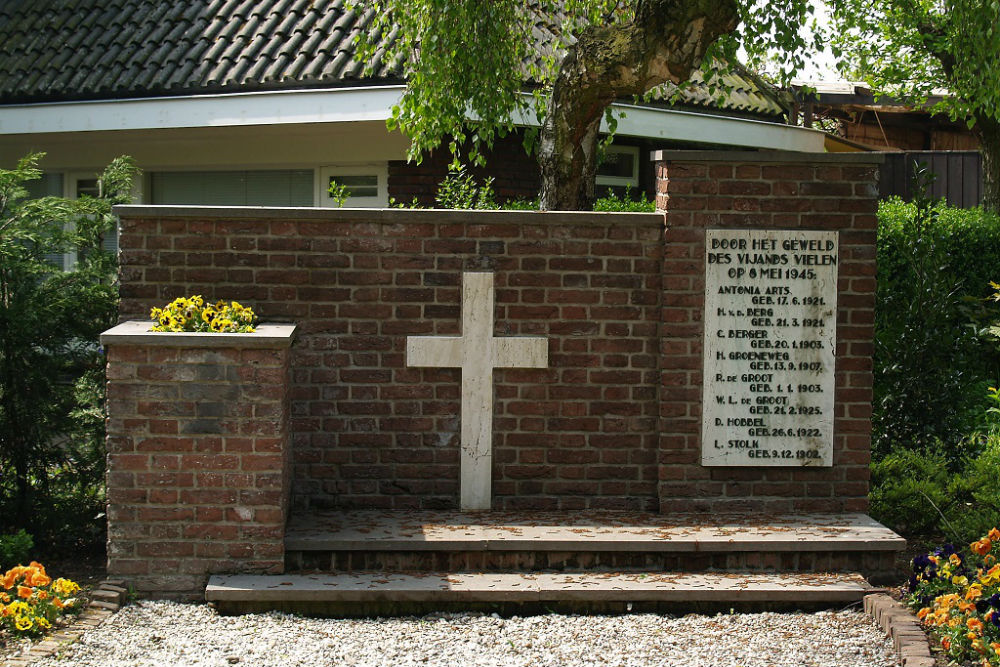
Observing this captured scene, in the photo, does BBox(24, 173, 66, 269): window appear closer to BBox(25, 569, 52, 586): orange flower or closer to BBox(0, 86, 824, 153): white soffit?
BBox(0, 86, 824, 153): white soffit

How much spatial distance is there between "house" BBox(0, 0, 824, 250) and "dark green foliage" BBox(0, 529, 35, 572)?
18.8 ft

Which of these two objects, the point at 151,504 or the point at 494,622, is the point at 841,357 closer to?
the point at 494,622

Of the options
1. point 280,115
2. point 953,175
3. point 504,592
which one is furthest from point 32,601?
point 953,175

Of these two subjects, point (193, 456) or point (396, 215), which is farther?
point (396, 215)

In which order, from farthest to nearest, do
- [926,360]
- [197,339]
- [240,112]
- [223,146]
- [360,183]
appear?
1. [223,146]
2. [360,183]
3. [240,112]
4. [926,360]
5. [197,339]

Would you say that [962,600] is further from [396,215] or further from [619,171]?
[619,171]

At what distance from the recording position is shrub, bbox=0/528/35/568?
586cm

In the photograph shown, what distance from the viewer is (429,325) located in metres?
6.35

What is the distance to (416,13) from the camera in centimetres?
872

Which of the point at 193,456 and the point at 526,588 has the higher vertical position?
the point at 193,456

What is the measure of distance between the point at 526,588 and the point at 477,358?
137cm

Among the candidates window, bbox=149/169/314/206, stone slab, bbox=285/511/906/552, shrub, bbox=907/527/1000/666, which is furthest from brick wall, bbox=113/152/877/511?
window, bbox=149/169/314/206

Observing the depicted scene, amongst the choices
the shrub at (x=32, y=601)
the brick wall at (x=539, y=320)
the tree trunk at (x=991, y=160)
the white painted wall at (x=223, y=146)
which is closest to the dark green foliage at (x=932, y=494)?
the brick wall at (x=539, y=320)

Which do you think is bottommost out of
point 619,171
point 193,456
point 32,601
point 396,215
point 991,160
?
point 32,601
